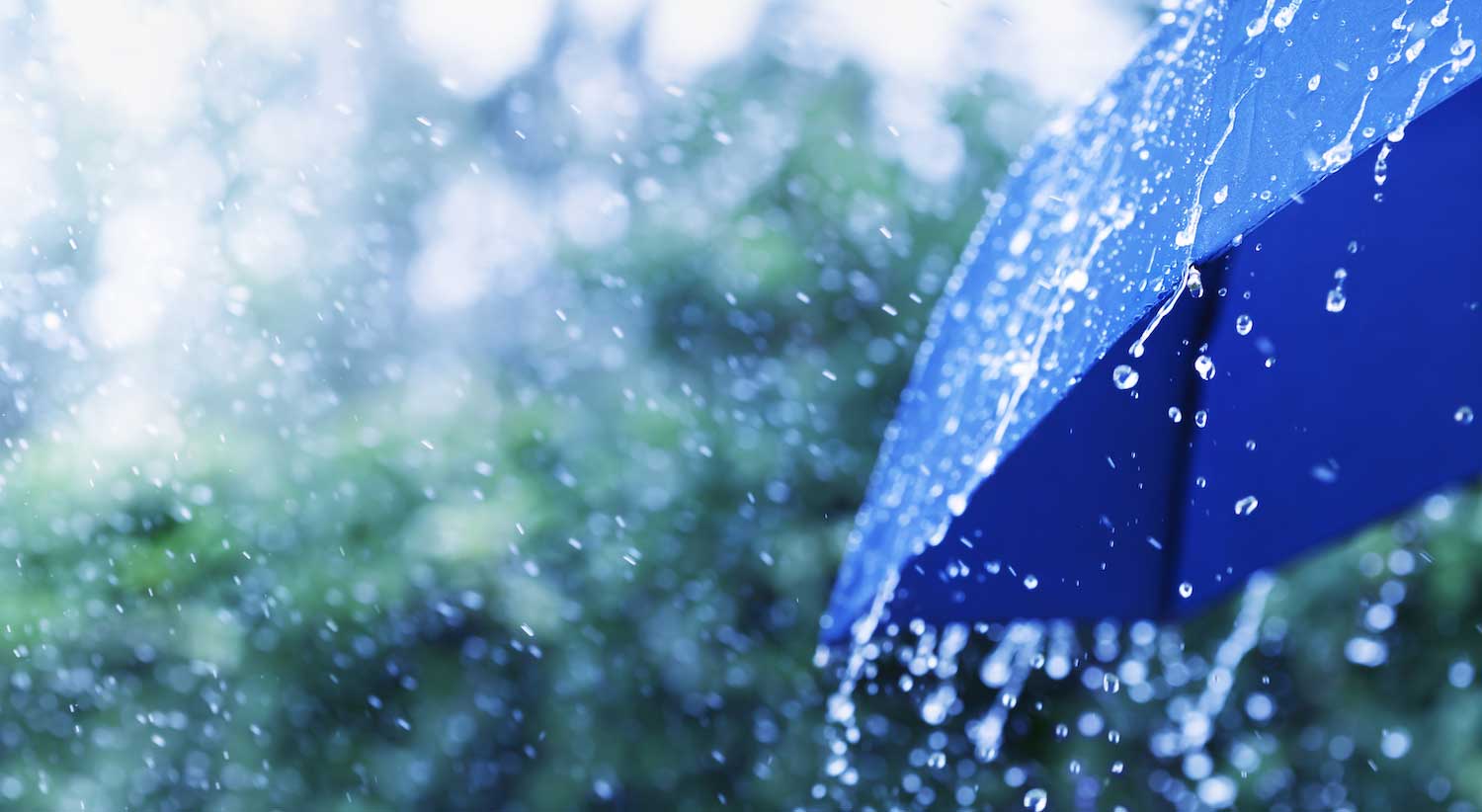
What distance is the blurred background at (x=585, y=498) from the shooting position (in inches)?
144

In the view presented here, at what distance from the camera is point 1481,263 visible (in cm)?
146

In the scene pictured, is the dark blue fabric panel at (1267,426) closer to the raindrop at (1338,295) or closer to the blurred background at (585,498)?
the raindrop at (1338,295)

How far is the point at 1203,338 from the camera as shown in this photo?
140 centimetres

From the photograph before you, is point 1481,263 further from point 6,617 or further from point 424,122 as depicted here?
point 424,122

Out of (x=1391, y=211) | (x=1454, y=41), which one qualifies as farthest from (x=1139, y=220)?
(x=1391, y=211)

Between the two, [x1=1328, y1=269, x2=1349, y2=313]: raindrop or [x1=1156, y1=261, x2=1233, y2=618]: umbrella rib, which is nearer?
[x1=1328, y1=269, x2=1349, y2=313]: raindrop

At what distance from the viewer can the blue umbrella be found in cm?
90

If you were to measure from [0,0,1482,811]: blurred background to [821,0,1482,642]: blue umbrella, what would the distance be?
183 cm

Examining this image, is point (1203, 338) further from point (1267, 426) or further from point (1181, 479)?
point (1181, 479)

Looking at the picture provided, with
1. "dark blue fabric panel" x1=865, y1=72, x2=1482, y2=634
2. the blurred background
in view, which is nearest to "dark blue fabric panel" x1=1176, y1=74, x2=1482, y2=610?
"dark blue fabric panel" x1=865, y1=72, x2=1482, y2=634

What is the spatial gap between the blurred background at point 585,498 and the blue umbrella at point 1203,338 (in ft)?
6.01

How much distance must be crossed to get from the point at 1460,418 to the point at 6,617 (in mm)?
3370

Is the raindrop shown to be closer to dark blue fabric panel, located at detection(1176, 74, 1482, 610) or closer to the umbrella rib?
dark blue fabric panel, located at detection(1176, 74, 1482, 610)

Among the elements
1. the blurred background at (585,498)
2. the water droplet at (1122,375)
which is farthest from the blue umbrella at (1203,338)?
the blurred background at (585,498)
